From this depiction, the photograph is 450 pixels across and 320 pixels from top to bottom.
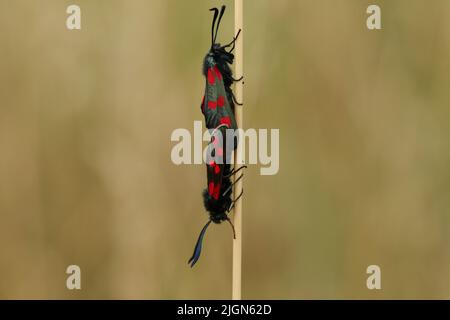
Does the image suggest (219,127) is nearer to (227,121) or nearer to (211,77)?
(227,121)

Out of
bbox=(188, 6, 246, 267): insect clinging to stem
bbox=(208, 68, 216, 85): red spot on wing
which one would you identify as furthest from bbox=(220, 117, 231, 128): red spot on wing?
bbox=(208, 68, 216, 85): red spot on wing

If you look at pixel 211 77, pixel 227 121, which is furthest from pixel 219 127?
pixel 211 77

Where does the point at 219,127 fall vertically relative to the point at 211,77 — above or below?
below

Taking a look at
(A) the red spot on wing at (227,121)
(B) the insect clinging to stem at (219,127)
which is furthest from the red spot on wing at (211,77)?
(A) the red spot on wing at (227,121)

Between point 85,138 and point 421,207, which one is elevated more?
point 85,138

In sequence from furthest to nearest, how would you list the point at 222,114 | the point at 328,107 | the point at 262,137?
1. the point at 328,107
2. the point at 262,137
3. the point at 222,114

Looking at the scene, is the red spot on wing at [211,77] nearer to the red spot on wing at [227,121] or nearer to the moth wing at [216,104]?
the moth wing at [216,104]

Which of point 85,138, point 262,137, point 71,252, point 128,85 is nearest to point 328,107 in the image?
point 262,137

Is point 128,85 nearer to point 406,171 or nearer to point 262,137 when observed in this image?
point 262,137
